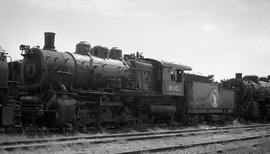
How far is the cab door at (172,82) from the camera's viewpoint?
2289cm

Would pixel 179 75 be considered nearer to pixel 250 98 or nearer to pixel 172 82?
pixel 172 82

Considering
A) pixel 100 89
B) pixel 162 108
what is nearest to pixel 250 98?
pixel 162 108

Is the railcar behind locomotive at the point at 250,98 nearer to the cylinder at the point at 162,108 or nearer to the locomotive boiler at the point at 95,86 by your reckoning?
the cylinder at the point at 162,108

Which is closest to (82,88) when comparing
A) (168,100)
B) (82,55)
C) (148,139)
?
(82,55)

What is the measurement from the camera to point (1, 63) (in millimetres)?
13328

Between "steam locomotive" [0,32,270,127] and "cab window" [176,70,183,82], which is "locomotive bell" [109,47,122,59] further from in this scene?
"cab window" [176,70,183,82]

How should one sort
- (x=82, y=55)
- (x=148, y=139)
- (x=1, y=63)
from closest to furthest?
1. (x=1, y=63)
2. (x=148, y=139)
3. (x=82, y=55)

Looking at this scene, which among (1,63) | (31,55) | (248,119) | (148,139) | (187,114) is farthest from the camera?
(248,119)

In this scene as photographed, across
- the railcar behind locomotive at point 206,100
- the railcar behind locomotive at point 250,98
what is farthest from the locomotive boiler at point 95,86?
the railcar behind locomotive at point 250,98

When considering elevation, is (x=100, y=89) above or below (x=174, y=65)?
below

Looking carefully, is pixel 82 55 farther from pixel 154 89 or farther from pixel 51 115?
pixel 154 89

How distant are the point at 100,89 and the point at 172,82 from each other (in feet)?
20.5

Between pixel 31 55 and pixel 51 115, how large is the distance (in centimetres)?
297

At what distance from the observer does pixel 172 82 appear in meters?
23.5
